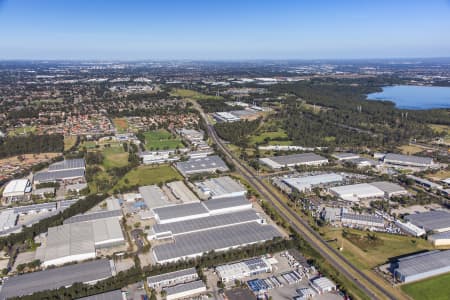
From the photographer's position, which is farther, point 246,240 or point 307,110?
point 307,110

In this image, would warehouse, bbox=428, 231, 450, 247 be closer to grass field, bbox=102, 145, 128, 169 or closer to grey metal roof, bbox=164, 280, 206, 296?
grey metal roof, bbox=164, 280, 206, 296

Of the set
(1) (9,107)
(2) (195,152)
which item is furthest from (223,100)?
(1) (9,107)

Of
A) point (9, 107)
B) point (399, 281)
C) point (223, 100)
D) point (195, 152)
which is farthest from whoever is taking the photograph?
point (223, 100)

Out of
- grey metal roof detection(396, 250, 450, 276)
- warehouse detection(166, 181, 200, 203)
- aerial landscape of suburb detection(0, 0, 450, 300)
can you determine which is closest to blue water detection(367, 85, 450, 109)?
aerial landscape of suburb detection(0, 0, 450, 300)

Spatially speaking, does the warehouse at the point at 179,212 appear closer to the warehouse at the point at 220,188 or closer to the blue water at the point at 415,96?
the warehouse at the point at 220,188

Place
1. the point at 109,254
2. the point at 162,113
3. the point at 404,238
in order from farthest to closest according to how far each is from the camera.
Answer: the point at 162,113, the point at 404,238, the point at 109,254

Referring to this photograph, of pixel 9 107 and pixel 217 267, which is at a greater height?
pixel 9 107

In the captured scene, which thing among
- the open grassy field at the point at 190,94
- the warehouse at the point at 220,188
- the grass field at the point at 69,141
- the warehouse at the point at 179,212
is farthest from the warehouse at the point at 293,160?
the open grassy field at the point at 190,94

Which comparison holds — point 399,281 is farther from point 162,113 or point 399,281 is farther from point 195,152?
point 162,113
